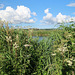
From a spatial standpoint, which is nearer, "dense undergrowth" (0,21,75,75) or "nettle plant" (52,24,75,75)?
"nettle plant" (52,24,75,75)

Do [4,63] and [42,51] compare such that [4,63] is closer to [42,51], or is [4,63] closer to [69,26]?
[42,51]

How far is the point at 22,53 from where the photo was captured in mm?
3518

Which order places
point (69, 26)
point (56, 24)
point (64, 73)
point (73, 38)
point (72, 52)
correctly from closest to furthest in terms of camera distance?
point (64, 73) → point (72, 52) → point (73, 38) → point (69, 26) → point (56, 24)

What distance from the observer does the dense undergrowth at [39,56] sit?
3229 mm

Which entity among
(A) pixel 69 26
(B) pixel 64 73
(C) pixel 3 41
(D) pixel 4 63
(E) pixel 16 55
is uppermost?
(A) pixel 69 26

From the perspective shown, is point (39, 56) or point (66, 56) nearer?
point (66, 56)

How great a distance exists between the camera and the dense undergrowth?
3.23m

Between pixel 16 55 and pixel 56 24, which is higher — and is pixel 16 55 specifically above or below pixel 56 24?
below

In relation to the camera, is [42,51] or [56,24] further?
[56,24]

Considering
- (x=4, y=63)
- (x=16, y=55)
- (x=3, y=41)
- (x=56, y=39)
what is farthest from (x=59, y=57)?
(x=3, y=41)

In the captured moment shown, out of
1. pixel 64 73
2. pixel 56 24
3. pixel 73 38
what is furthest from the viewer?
pixel 56 24

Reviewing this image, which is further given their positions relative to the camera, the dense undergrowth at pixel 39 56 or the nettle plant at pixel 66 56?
the dense undergrowth at pixel 39 56

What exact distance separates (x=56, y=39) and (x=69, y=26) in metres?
0.81

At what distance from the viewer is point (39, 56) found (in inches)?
155
